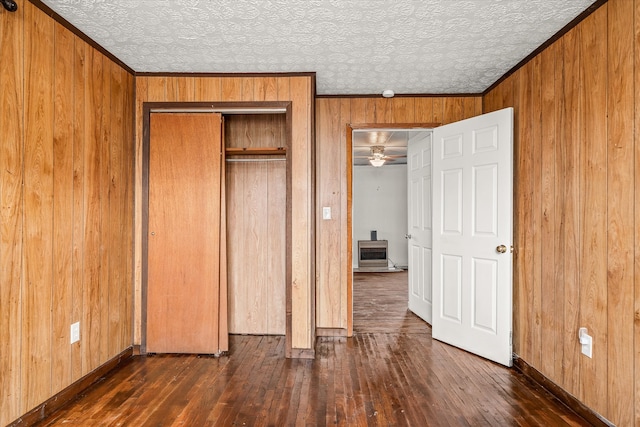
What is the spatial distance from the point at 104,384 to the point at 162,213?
4.55 feet

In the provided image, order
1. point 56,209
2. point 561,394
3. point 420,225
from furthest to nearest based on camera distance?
point 420,225 < point 561,394 < point 56,209

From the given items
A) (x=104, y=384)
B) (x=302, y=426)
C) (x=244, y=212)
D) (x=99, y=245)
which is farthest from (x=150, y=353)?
(x=302, y=426)

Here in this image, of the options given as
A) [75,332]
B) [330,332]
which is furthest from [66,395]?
[330,332]

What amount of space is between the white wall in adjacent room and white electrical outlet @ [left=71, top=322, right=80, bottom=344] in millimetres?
6138

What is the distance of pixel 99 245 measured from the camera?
270 cm

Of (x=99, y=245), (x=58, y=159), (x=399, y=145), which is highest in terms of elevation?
(x=399, y=145)

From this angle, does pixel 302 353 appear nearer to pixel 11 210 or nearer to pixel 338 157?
pixel 338 157

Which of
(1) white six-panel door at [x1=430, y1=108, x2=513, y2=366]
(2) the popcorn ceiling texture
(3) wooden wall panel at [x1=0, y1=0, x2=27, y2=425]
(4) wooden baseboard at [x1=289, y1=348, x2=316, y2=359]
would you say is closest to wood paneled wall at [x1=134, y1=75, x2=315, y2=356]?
(4) wooden baseboard at [x1=289, y1=348, x2=316, y2=359]

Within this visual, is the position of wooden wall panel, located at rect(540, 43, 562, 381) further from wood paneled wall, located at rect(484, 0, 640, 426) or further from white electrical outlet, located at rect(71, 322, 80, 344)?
white electrical outlet, located at rect(71, 322, 80, 344)

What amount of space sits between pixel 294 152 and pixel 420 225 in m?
1.97

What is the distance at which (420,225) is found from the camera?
14.0 feet

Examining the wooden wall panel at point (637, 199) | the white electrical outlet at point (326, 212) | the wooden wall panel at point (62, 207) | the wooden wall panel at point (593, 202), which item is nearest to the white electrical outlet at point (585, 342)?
the wooden wall panel at point (593, 202)

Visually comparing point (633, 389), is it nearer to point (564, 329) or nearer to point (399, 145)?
point (564, 329)

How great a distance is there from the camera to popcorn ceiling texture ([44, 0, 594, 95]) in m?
2.10
